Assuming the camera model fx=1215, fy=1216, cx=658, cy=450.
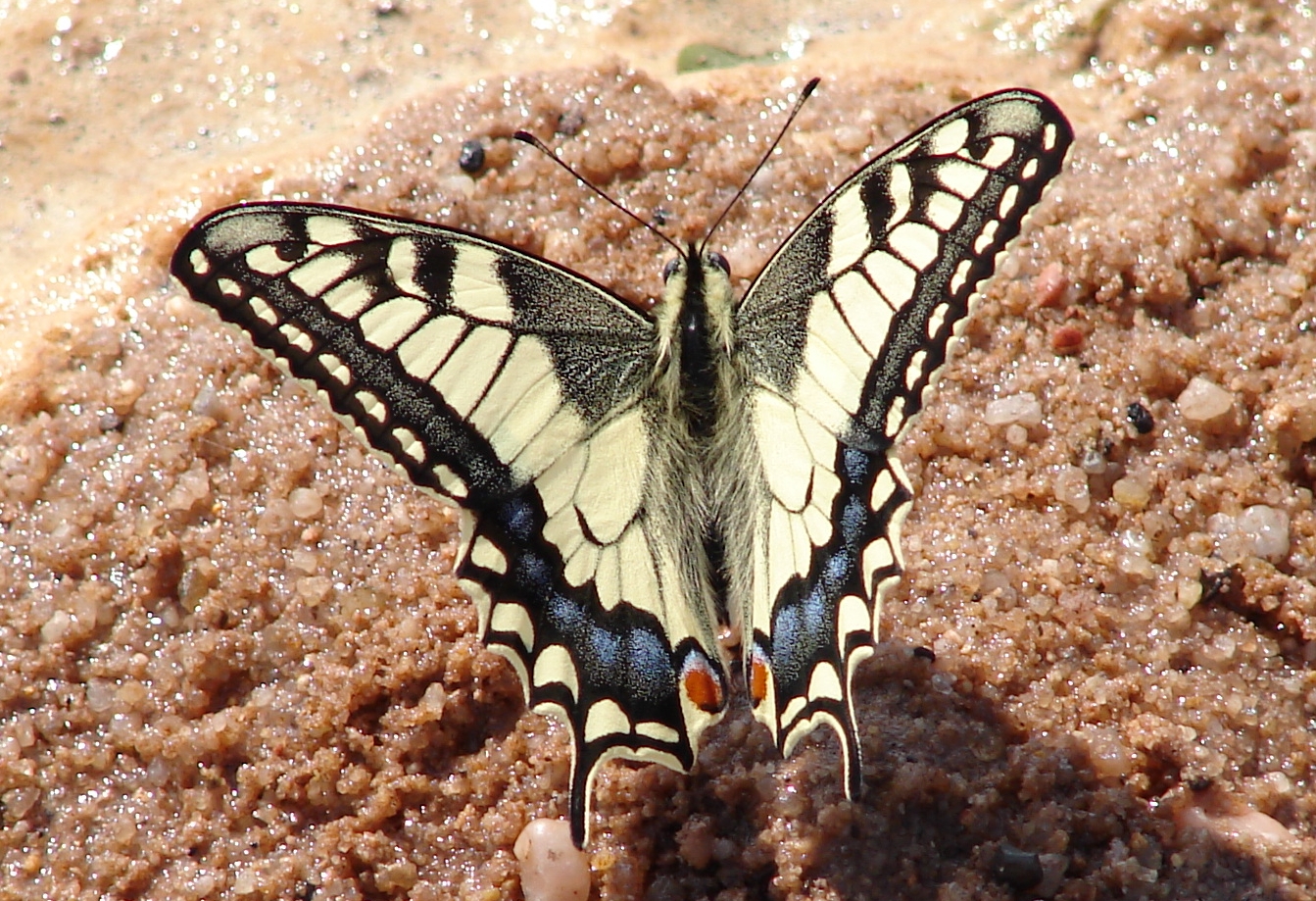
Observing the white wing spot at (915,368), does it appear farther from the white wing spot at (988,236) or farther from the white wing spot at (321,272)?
the white wing spot at (321,272)

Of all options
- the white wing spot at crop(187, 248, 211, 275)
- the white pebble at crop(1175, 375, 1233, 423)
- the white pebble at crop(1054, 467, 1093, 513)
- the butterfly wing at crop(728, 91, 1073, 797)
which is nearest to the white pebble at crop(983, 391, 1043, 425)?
the white pebble at crop(1054, 467, 1093, 513)

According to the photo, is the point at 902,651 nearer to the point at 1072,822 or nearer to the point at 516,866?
the point at 1072,822

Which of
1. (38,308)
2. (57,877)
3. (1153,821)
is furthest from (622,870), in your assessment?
(38,308)

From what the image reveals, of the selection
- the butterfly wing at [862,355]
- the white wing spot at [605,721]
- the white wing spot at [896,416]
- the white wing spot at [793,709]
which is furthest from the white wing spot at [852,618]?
the white wing spot at [605,721]

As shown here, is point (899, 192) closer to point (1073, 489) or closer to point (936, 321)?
point (936, 321)

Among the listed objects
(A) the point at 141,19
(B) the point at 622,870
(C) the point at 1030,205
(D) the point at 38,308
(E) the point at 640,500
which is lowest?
(B) the point at 622,870

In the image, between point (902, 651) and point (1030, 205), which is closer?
point (1030, 205)

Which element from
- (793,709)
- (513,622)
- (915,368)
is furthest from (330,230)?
(793,709)
